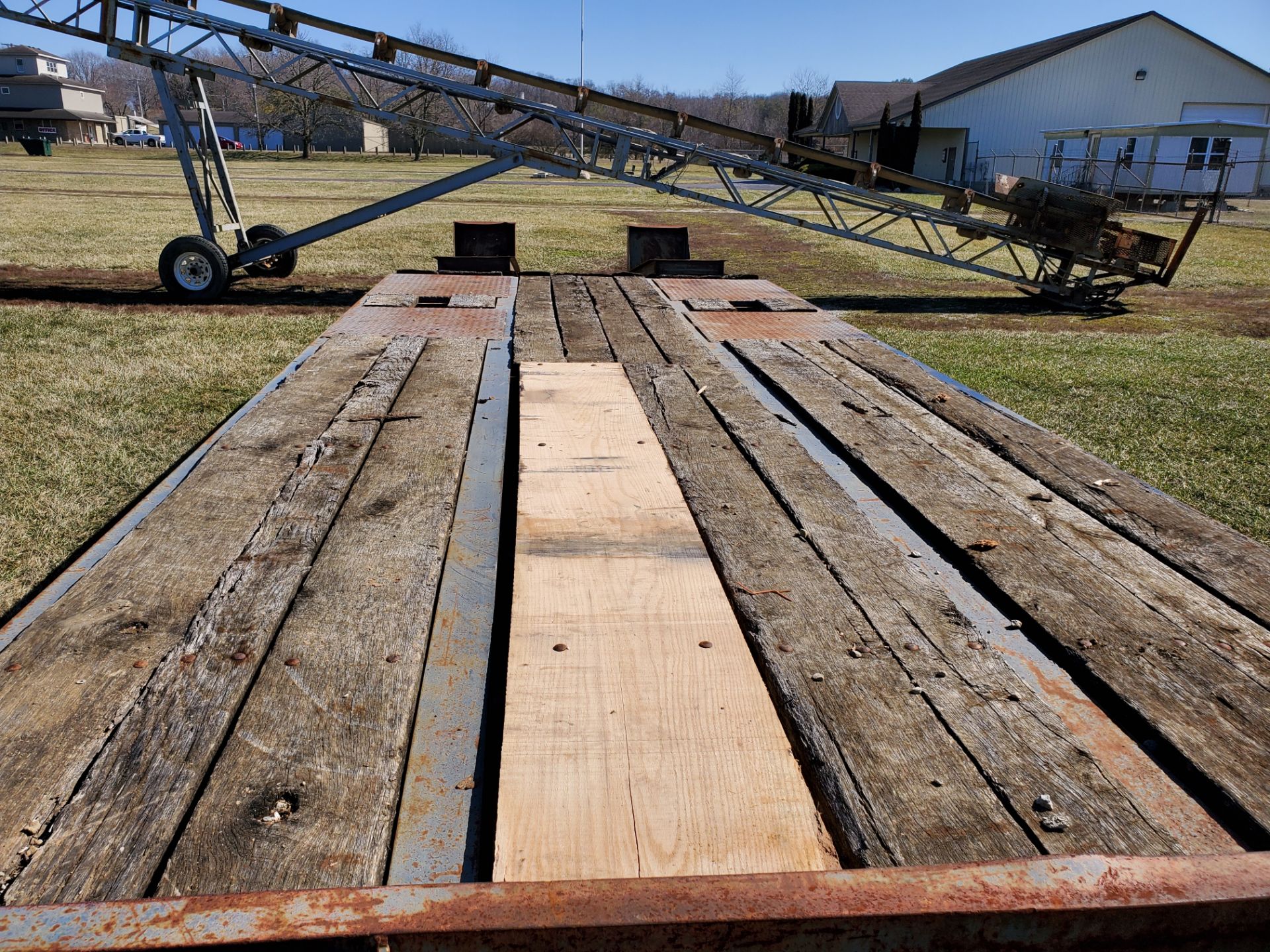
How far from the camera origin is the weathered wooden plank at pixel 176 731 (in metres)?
1.14

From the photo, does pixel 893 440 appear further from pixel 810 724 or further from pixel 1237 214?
pixel 1237 214

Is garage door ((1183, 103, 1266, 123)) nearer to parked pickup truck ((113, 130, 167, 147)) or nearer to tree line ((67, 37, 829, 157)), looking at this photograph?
tree line ((67, 37, 829, 157))

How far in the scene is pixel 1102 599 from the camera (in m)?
1.88

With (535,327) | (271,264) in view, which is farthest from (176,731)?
(271,264)

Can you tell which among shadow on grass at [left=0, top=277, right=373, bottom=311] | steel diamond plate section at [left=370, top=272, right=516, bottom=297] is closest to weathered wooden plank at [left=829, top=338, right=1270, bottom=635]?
steel diamond plate section at [left=370, top=272, right=516, bottom=297]

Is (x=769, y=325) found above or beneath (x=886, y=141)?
beneath

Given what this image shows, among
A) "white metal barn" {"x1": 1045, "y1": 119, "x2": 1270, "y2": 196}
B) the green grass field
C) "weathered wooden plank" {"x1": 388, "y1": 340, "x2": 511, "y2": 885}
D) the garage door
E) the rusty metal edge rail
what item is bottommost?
the green grass field

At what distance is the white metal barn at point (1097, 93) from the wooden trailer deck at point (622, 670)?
42.4 metres

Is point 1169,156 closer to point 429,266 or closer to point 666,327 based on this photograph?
point 429,266

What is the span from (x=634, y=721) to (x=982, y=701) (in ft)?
1.85

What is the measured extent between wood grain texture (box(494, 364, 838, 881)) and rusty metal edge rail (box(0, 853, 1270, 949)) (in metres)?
0.13

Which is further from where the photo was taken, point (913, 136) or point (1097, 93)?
point (913, 136)

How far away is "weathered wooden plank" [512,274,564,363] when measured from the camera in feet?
12.8

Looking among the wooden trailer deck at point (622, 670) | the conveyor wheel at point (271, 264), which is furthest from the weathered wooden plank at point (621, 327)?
the conveyor wheel at point (271, 264)
